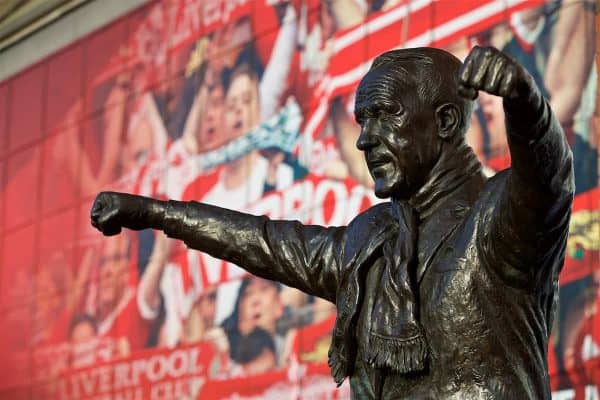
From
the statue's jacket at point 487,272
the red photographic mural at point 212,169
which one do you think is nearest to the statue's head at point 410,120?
the statue's jacket at point 487,272

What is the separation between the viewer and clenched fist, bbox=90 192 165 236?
4574 millimetres

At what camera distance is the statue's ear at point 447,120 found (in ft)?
14.0

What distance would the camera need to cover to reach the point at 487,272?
13.5 ft

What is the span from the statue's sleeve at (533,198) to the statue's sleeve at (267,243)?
0.64 meters

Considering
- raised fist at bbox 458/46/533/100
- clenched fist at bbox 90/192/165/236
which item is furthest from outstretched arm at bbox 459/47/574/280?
clenched fist at bbox 90/192/165/236

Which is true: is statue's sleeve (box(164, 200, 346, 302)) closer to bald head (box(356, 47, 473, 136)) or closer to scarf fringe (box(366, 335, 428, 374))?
scarf fringe (box(366, 335, 428, 374))

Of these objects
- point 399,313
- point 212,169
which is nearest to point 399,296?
point 399,313

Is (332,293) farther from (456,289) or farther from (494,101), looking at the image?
(494,101)

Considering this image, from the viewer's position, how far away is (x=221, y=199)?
27.3 m

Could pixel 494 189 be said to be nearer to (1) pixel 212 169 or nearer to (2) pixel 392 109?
(2) pixel 392 109

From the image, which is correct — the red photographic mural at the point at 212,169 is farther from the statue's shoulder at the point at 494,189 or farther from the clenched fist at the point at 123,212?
the statue's shoulder at the point at 494,189

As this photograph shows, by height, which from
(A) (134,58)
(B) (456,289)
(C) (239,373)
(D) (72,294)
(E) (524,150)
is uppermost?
(A) (134,58)

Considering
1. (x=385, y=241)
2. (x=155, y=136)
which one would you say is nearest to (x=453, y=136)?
(x=385, y=241)

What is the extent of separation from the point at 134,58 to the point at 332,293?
87.7 ft
